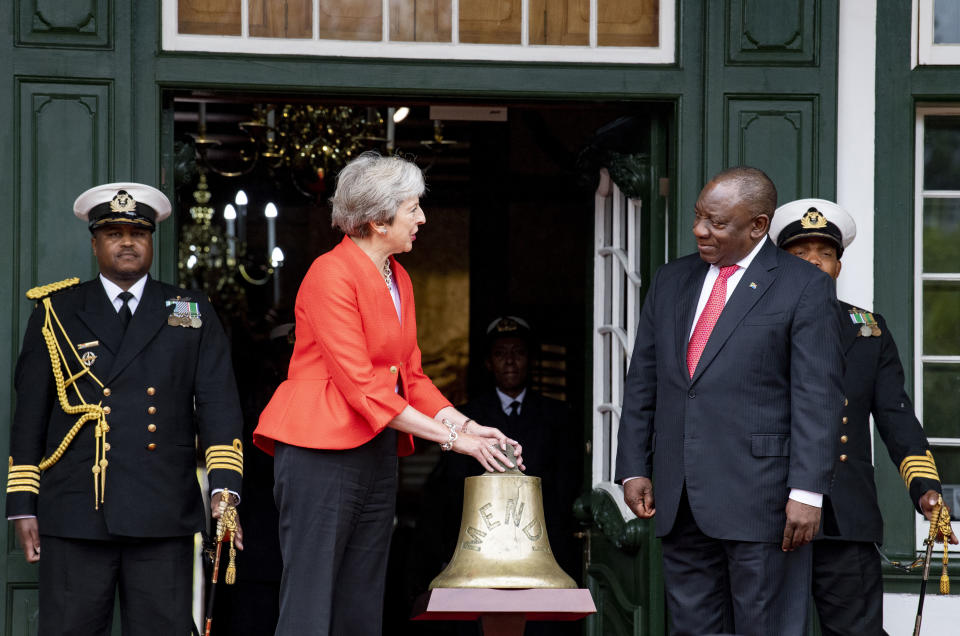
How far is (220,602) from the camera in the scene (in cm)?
761

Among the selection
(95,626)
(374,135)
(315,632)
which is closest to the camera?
(315,632)

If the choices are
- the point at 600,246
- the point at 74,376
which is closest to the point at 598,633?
the point at 600,246

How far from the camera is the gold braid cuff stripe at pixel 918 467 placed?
4.66 metres

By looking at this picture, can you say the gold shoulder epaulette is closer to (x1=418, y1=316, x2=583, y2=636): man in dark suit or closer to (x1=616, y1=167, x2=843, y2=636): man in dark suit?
(x1=616, y1=167, x2=843, y2=636): man in dark suit

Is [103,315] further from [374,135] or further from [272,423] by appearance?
[374,135]

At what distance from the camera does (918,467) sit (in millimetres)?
4680

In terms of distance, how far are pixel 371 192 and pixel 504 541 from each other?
117cm

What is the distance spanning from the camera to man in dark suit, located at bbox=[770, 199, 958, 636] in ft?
15.0

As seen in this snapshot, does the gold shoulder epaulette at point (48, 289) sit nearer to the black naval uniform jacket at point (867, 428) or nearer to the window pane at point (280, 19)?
the window pane at point (280, 19)

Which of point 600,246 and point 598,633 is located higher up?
point 600,246

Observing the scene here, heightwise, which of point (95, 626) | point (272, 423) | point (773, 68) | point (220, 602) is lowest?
point (220, 602)

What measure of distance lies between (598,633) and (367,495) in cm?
233

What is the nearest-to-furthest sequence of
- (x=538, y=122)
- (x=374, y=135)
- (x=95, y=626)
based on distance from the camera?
(x=95, y=626) < (x=374, y=135) < (x=538, y=122)

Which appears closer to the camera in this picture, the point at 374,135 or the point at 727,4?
the point at 727,4
